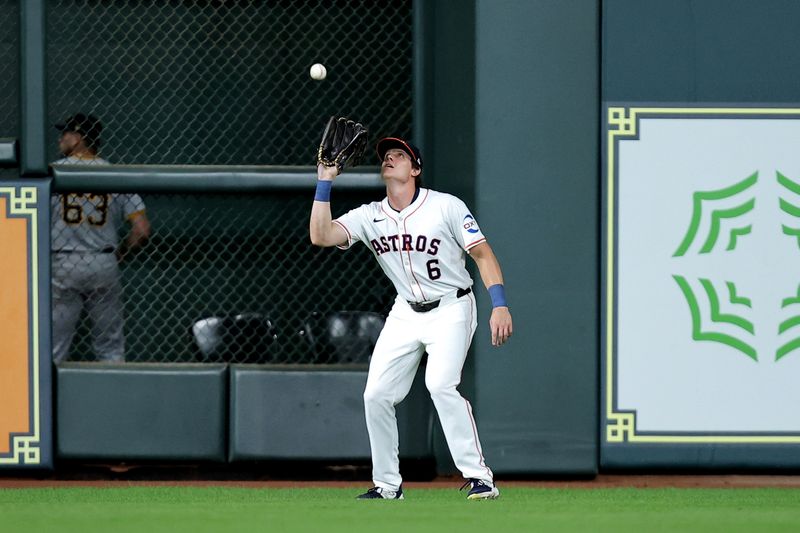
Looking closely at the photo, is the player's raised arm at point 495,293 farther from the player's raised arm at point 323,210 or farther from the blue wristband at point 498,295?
the player's raised arm at point 323,210

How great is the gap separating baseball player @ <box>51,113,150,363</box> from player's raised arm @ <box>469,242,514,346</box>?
227cm

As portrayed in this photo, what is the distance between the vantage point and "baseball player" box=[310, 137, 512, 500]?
615 centimetres

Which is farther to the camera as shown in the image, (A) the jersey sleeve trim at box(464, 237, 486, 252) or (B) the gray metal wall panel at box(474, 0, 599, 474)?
(B) the gray metal wall panel at box(474, 0, 599, 474)

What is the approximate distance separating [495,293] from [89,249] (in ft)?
8.69

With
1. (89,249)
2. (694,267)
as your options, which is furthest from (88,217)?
(694,267)

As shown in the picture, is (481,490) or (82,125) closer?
(481,490)

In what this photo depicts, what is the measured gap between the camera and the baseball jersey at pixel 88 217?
7328mm

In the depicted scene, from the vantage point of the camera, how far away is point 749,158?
22.9ft

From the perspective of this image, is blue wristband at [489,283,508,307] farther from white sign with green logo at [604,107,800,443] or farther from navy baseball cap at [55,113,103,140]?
navy baseball cap at [55,113,103,140]

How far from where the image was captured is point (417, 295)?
629 centimetres

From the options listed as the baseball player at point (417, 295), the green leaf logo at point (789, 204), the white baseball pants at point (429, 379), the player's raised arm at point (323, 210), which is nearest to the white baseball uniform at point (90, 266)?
the player's raised arm at point (323, 210)

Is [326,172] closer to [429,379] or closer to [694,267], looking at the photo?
[429,379]

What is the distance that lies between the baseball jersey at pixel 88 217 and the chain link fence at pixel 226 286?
0.01 meters

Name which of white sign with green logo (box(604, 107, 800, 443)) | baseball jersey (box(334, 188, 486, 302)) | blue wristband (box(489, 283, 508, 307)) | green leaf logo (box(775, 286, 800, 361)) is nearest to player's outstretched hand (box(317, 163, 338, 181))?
baseball jersey (box(334, 188, 486, 302))
